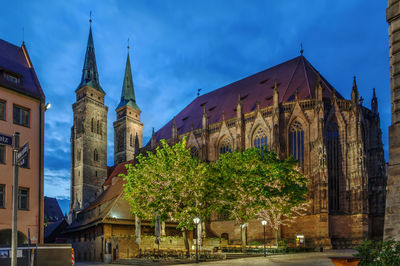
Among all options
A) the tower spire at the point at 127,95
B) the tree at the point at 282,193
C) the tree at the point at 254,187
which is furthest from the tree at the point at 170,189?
the tower spire at the point at 127,95

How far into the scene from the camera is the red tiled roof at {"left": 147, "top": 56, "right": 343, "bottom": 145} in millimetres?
53156

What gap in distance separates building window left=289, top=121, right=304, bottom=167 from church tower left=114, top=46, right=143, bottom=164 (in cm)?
4540

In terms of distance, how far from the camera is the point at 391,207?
40.8ft

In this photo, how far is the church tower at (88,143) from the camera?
256 ft

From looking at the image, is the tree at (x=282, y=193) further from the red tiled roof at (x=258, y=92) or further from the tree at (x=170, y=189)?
the red tiled roof at (x=258, y=92)

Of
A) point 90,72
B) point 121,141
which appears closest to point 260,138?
point 121,141

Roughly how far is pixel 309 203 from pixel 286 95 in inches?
596

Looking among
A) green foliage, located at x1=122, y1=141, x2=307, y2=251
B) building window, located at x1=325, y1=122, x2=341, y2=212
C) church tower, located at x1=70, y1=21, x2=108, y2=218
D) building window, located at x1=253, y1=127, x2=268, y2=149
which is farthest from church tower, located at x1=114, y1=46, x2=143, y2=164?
green foliage, located at x1=122, y1=141, x2=307, y2=251

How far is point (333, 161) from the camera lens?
4719 cm

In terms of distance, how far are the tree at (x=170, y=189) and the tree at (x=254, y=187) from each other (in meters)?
3.95

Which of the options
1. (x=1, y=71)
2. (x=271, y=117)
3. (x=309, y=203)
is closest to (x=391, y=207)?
(x=1, y=71)

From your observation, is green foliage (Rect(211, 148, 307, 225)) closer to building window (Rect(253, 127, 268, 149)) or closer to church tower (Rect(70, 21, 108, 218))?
building window (Rect(253, 127, 268, 149))

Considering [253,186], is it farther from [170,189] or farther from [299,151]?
[299,151]

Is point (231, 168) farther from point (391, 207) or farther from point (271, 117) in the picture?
point (391, 207)
